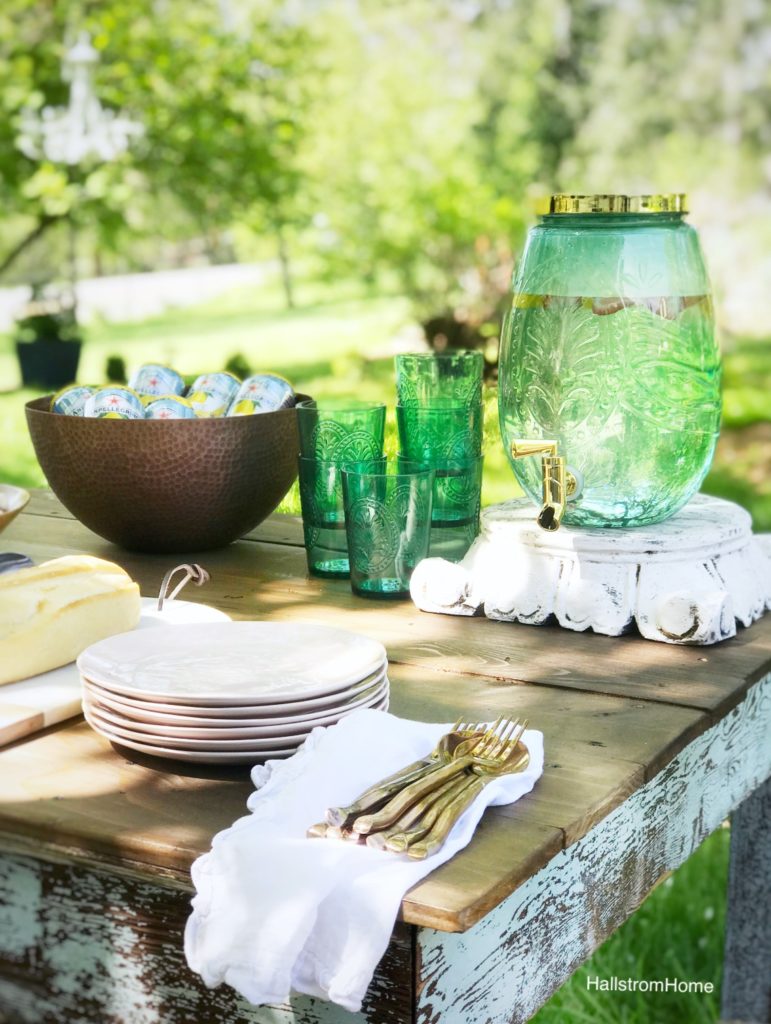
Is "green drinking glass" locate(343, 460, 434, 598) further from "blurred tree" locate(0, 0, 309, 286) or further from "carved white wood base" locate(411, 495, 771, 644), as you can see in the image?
"blurred tree" locate(0, 0, 309, 286)

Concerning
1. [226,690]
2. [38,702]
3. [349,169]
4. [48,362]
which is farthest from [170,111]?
[226,690]

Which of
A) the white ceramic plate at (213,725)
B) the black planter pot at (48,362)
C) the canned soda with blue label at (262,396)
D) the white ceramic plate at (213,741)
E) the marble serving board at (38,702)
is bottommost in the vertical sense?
the black planter pot at (48,362)

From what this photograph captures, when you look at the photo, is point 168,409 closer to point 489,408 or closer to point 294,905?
point 489,408

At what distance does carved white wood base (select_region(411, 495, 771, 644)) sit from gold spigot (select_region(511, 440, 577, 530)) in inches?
1.8

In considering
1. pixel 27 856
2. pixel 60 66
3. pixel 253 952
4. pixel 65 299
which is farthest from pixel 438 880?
pixel 65 299

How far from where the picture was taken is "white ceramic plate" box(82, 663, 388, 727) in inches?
35.2

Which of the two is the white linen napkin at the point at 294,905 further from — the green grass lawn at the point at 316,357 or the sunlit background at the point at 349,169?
the green grass lawn at the point at 316,357

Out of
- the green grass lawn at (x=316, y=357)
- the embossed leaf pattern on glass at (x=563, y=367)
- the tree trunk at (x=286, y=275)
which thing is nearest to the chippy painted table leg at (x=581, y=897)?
the embossed leaf pattern on glass at (x=563, y=367)

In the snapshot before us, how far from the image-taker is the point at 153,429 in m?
1.42

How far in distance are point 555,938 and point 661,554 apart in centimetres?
42

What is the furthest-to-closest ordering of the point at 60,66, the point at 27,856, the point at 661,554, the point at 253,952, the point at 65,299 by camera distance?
the point at 65,299 → the point at 60,66 → the point at 661,554 → the point at 27,856 → the point at 253,952

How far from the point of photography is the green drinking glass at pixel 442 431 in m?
1.39

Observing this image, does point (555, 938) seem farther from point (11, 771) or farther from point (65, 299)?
point (65, 299)

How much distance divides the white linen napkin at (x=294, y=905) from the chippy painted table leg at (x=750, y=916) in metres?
0.87
